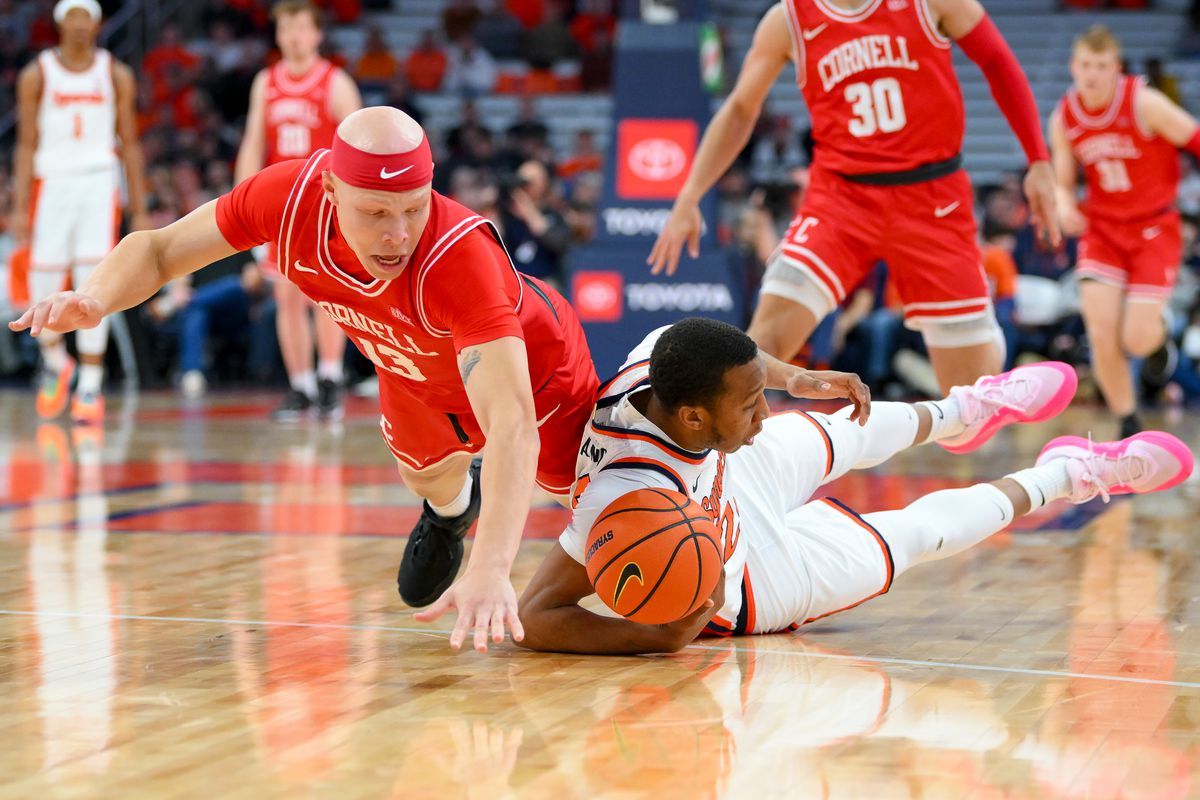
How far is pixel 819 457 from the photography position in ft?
13.6

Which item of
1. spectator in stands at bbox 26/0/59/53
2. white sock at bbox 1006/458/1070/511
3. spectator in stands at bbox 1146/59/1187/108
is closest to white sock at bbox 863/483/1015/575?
white sock at bbox 1006/458/1070/511

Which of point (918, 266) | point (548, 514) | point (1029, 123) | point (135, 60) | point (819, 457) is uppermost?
point (135, 60)

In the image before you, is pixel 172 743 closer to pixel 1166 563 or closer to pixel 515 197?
pixel 1166 563

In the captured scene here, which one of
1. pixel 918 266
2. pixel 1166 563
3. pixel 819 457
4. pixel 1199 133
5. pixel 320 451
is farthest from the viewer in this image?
pixel 320 451

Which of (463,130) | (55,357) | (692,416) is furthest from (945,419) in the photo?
(463,130)

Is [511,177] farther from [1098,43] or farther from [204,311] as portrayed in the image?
[1098,43]

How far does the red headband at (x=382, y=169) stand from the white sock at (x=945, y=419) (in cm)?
188

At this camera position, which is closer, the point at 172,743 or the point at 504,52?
the point at 172,743

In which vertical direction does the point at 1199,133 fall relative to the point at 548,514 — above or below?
above

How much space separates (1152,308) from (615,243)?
3911 mm

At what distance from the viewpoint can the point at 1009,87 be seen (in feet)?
17.5

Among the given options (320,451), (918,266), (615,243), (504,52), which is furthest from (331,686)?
(504,52)

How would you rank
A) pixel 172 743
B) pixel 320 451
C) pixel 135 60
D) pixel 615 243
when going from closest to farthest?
pixel 172 743 < pixel 320 451 < pixel 615 243 < pixel 135 60

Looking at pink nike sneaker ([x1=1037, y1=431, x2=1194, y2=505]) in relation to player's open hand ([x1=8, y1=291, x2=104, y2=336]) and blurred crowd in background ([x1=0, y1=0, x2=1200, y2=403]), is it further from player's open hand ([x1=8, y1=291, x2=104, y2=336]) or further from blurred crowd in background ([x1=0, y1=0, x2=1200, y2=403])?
blurred crowd in background ([x1=0, y1=0, x2=1200, y2=403])
